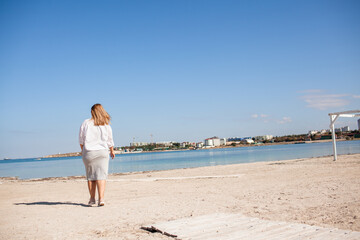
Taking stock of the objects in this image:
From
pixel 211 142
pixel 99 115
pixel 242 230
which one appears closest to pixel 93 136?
pixel 99 115

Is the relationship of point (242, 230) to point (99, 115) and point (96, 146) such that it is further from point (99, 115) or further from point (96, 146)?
point (99, 115)

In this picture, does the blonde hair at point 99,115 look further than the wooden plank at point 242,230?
Yes

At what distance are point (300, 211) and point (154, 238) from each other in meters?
2.61

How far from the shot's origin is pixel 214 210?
18.0 ft

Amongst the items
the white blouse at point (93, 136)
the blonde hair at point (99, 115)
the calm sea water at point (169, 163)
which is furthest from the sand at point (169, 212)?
the calm sea water at point (169, 163)

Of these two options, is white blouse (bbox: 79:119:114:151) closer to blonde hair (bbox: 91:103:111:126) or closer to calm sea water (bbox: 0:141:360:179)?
blonde hair (bbox: 91:103:111:126)

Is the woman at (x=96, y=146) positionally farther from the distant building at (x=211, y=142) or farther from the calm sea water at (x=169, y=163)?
the distant building at (x=211, y=142)

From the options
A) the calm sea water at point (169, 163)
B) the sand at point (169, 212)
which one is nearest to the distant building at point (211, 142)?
the calm sea water at point (169, 163)

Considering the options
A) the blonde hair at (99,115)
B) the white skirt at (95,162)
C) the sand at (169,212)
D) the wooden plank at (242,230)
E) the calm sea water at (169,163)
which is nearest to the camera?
the wooden plank at (242,230)

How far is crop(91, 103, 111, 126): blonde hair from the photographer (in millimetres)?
6348

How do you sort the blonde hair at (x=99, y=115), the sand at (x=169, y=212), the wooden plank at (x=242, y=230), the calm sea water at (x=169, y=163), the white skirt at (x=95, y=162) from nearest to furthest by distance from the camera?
the wooden plank at (x=242, y=230)
the sand at (x=169, y=212)
the white skirt at (x=95, y=162)
the blonde hair at (x=99, y=115)
the calm sea water at (x=169, y=163)

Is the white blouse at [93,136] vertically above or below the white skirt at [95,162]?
above

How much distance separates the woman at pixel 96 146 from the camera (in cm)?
621

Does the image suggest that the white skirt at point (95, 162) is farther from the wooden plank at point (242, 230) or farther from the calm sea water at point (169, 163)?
the calm sea water at point (169, 163)
